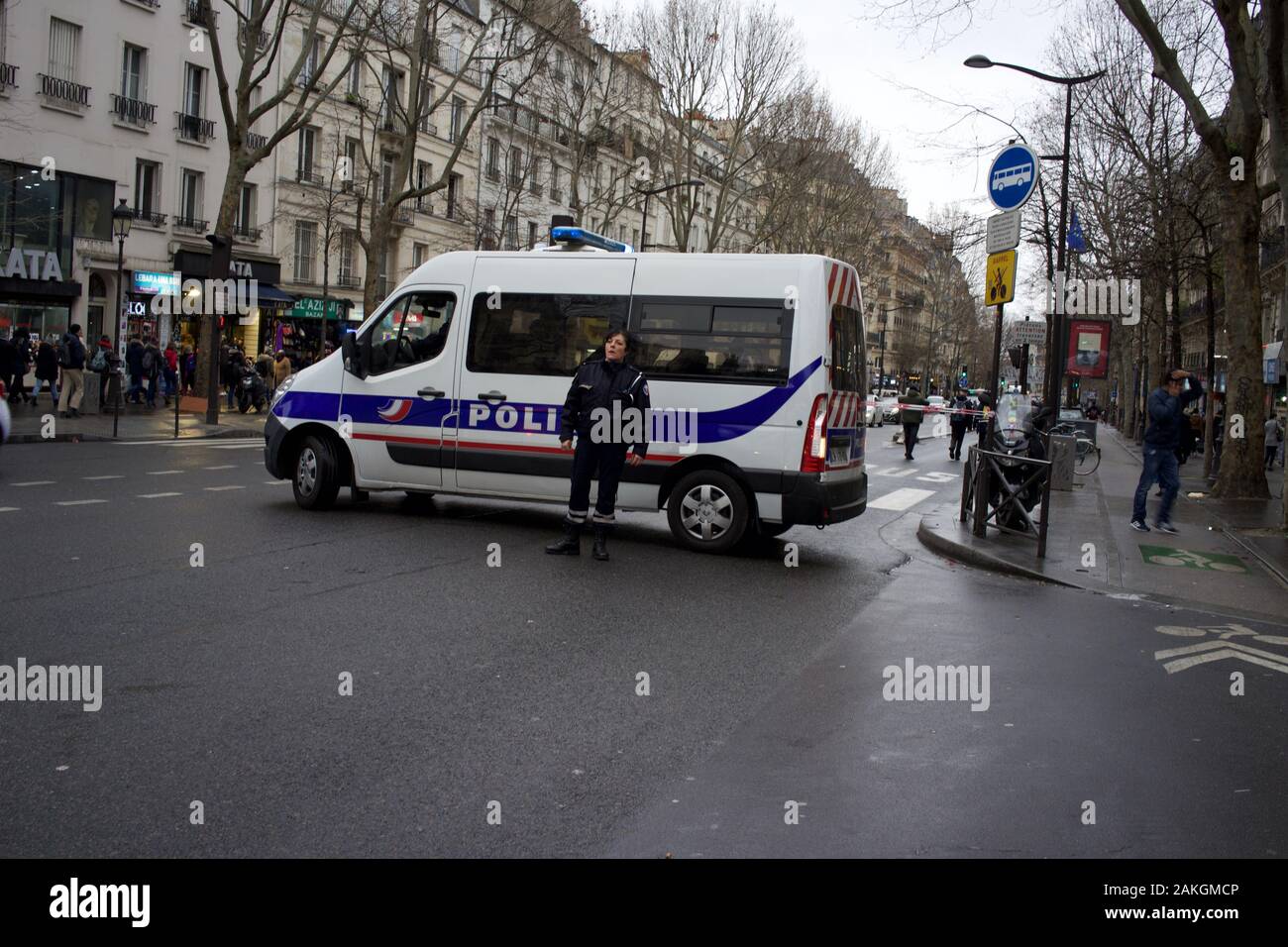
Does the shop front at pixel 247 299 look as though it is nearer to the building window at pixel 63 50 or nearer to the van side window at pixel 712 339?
the building window at pixel 63 50

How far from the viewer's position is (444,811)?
411 centimetres

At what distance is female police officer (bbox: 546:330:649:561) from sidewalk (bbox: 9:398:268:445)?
42.5 ft

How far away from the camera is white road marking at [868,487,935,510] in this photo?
16.3 m

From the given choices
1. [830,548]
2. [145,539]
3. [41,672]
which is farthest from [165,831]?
[830,548]

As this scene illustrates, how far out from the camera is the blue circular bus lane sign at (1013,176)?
453 inches

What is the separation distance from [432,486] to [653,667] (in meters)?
5.59

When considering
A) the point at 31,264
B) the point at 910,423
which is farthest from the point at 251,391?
the point at 910,423

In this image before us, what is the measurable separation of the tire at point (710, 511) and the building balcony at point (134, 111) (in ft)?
97.6

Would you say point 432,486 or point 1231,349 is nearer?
point 432,486

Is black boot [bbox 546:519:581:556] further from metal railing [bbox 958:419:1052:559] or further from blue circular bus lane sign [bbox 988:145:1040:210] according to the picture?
blue circular bus lane sign [bbox 988:145:1040:210]

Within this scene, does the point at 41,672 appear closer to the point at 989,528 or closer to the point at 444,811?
the point at 444,811

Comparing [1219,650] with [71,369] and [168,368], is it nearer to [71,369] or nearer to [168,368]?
[71,369]

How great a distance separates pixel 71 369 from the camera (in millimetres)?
22766
